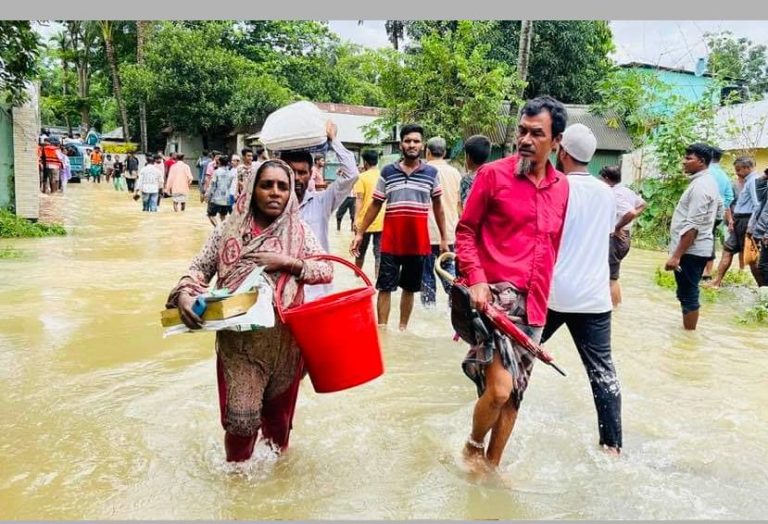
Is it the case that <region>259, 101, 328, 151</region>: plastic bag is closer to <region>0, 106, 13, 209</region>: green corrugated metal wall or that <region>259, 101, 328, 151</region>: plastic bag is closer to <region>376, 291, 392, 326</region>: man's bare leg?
<region>376, 291, 392, 326</region>: man's bare leg

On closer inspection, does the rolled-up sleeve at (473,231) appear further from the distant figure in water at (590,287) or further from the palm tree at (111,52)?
the palm tree at (111,52)

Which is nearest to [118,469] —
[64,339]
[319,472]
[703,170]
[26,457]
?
[26,457]

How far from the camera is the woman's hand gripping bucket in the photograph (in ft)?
10.0

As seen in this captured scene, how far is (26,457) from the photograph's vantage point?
357 cm

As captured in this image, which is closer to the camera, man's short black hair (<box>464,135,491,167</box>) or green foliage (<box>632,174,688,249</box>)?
man's short black hair (<box>464,135,491,167</box>)

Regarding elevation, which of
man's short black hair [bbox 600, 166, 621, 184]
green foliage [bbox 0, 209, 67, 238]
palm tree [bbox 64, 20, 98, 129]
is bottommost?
green foliage [bbox 0, 209, 67, 238]

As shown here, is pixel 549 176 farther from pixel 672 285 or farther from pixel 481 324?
pixel 672 285

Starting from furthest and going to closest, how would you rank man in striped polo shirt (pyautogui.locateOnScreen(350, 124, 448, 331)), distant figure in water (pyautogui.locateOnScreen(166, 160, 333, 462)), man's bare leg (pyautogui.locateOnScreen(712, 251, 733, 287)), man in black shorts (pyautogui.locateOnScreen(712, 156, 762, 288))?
man's bare leg (pyautogui.locateOnScreen(712, 251, 733, 287)), man in black shorts (pyautogui.locateOnScreen(712, 156, 762, 288)), man in striped polo shirt (pyautogui.locateOnScreen(350, 124, 448, 331)), distant figure in water (pyautogui.locateOnScreen(166, 160, 333, 462))

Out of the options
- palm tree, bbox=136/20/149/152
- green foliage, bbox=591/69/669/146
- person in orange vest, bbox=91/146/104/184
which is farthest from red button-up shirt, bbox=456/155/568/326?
person in orange vest, bbox=91/146/104/184

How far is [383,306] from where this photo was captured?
6.15 meters

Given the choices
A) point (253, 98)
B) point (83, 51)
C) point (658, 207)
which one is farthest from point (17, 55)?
point (83, 51)

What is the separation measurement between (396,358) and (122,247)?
7.15 meters

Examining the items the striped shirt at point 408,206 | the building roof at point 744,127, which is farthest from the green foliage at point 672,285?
the building roof at point 744,127

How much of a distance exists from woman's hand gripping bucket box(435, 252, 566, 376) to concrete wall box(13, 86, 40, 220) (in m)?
11.6
